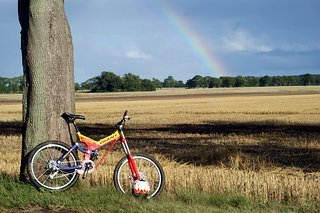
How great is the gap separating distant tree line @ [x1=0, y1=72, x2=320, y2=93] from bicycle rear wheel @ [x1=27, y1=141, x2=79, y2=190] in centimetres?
12674

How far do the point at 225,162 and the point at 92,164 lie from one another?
6393mm

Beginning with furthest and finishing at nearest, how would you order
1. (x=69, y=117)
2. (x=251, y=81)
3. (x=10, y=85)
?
(x=251, y=81)
(x=10, y=85)
(x=69, y=117)

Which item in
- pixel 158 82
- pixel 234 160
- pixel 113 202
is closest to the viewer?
pixel 113 202

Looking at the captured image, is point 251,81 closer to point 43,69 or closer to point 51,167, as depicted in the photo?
point 43,69

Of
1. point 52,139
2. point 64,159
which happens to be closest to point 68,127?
point 52,139

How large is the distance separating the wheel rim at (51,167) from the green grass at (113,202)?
200 mm

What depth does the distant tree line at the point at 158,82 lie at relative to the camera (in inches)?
5305

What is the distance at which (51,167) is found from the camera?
7238 mm

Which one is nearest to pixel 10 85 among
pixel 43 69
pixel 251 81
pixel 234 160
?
pixel 251 81

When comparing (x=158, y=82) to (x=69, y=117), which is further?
(x=158, y=82)

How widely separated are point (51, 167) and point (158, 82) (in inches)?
6788

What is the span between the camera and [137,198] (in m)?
6.78

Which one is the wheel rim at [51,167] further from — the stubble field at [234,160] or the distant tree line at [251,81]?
the distant tree line at [251,81]

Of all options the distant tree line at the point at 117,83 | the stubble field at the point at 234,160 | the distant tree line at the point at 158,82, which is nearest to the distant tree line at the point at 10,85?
the distant tree line at the point at 158,82
